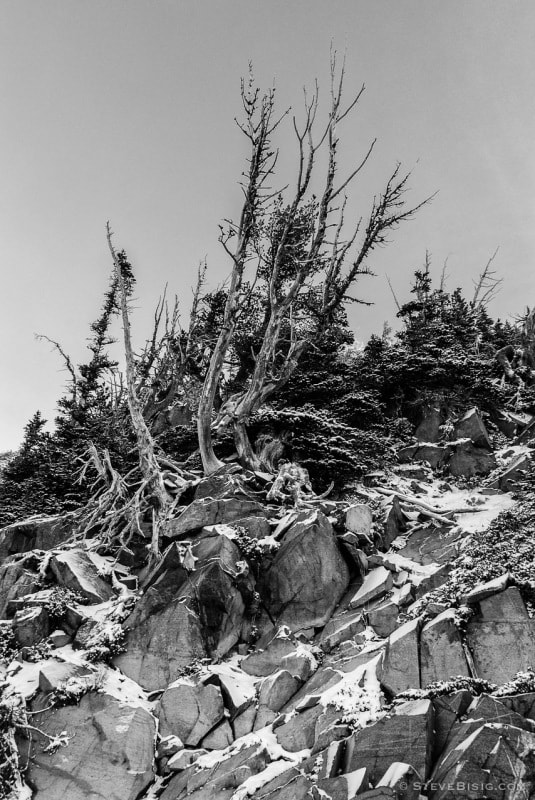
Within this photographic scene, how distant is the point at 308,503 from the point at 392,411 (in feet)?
21.2

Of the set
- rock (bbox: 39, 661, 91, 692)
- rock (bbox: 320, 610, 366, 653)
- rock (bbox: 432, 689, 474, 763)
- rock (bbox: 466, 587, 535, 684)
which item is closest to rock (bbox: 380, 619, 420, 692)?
rock (bbox: 432, 689, 474, 763)

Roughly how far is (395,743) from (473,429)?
1063 centimetres

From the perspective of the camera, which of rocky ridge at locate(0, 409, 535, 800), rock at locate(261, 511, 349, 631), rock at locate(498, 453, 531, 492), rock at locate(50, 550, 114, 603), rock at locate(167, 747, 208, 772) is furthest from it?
rock at locate(498, 453, 531, 492)

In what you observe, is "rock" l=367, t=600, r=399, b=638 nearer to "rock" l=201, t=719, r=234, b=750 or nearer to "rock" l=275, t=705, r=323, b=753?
"rock" l=275, t=705, r=323, b=753

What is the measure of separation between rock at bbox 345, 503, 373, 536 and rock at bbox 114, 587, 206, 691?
4173mm

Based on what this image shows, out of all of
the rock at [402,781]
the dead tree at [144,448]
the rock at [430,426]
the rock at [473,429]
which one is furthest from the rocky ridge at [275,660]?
the rock at [430,426]

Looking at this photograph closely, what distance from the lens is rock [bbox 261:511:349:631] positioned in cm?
944

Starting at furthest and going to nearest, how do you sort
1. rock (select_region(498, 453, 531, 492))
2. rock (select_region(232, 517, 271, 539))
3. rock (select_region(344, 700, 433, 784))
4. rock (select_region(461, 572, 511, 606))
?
rock (select_region(498, 453, 531, 492)) < rock (select_region(232, 517, 271, 539)) < rock (select_region(461, 572, 511, 606)) < rock (select_region(344, 700, 433, 784))

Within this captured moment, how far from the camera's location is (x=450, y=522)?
427 inches

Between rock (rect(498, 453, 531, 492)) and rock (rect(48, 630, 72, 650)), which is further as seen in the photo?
rock (rect(498, 453, 531, 492))

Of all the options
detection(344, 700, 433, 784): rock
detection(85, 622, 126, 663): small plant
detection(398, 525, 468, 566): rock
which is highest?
detection(398, 525, 468, 566): rock

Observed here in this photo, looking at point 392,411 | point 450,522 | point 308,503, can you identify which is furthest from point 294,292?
point 450,522

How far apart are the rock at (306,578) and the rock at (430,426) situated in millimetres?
6488

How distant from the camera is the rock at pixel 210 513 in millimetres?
11266
